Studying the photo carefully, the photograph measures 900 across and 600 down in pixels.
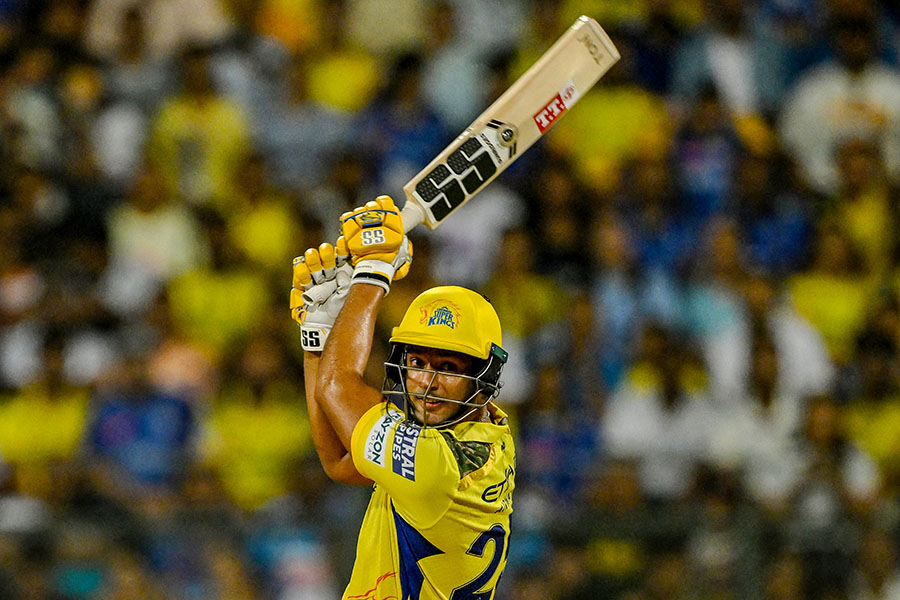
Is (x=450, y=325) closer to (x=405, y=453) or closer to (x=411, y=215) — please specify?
(x=405, y=453)

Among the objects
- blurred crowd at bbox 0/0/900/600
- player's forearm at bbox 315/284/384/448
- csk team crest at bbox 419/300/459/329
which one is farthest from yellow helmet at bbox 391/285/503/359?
blurred crowd at bbox 0/0/900/600

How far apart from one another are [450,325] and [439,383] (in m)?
0.18

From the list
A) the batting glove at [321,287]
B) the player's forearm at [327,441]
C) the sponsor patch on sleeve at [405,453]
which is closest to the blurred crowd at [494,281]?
the player's forearm at [327,441]

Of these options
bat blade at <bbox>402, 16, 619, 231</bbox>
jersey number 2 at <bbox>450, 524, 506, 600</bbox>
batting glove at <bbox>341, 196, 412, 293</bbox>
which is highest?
bat blade at <bbox>402, 16, 619, 231</bbox>

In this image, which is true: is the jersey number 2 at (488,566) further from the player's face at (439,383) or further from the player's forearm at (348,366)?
the player's forearm at (348,366)

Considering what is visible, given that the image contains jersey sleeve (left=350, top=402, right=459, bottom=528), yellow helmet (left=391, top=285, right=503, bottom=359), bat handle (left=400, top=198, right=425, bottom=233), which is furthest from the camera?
bat handle (left=400, top=198, right=425, bottom=233)

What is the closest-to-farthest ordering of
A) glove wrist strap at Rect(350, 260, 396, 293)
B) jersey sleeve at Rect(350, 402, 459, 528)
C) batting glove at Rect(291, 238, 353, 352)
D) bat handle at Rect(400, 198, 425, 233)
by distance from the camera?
jersey sleeve at Rect(350, 402, 459, 528), glove wrist strap at Rect(350, 260, 396, 293), batting glove at Rect(291, 238, 353, 352), bat handle at Rect(400, 198, 425, 233)

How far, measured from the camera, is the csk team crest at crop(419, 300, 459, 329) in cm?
389

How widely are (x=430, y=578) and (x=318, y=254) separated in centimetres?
112

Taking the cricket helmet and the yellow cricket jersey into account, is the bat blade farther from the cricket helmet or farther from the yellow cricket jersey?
the yellow cricket jersey

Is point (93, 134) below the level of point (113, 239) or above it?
above

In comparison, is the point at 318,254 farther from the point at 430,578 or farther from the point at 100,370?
the point at 100,370

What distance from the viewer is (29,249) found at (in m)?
8.30

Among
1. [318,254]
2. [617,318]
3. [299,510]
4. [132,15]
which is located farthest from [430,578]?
[132,15]
